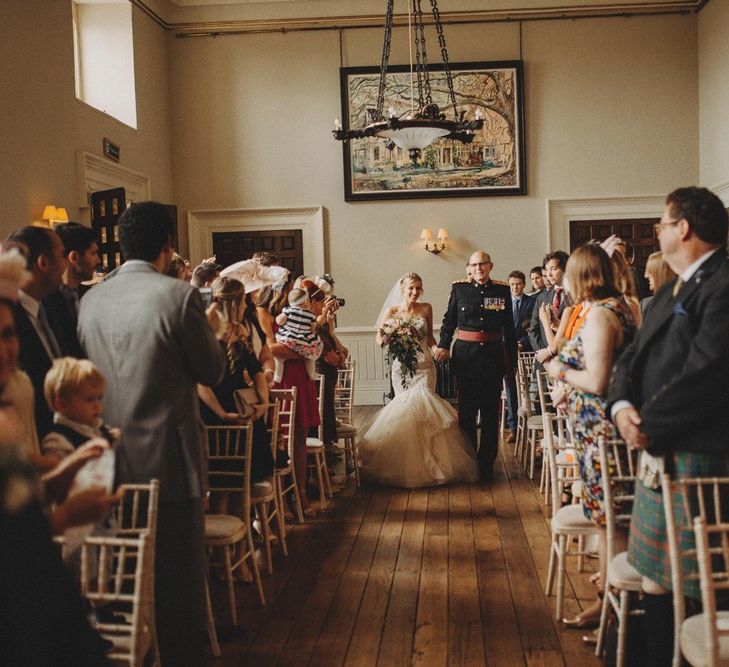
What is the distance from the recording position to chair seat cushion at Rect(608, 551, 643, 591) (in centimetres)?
280

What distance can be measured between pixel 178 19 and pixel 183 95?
1.06m

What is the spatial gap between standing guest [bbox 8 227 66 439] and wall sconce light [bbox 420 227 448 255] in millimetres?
8671

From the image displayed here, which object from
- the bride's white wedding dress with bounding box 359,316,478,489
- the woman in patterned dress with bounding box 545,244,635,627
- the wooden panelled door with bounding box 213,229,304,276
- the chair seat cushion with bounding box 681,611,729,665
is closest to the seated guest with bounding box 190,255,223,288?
the woman in patterned dress with bounding box 545,244,635,627

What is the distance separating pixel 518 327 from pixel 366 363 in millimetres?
3113

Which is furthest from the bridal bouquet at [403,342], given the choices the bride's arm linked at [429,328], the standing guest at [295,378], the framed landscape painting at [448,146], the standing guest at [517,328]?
the framed landscape painting at [448,146]

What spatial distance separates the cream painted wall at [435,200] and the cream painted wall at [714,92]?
252mm

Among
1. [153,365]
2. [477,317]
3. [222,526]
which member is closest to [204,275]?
[222,526]

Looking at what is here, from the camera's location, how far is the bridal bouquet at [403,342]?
6.89 m

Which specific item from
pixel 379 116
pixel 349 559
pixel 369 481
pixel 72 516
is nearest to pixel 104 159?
pixel 379 116

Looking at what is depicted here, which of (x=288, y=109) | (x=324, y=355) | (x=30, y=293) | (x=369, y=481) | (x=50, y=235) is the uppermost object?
Result: (x=288, y=109)

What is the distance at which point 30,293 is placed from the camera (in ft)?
9.40

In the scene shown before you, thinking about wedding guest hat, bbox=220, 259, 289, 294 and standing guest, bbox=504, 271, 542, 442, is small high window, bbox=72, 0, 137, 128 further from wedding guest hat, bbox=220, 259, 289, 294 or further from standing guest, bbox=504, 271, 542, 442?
wedding guest hat, bbox=220, 259, 289, 294

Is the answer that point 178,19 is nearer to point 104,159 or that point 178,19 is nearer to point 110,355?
point 104,159

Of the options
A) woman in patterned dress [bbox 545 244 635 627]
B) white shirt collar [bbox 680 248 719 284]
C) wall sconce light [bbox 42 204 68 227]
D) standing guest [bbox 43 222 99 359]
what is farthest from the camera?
wall sconce light [bbox 42 204 68 227]
